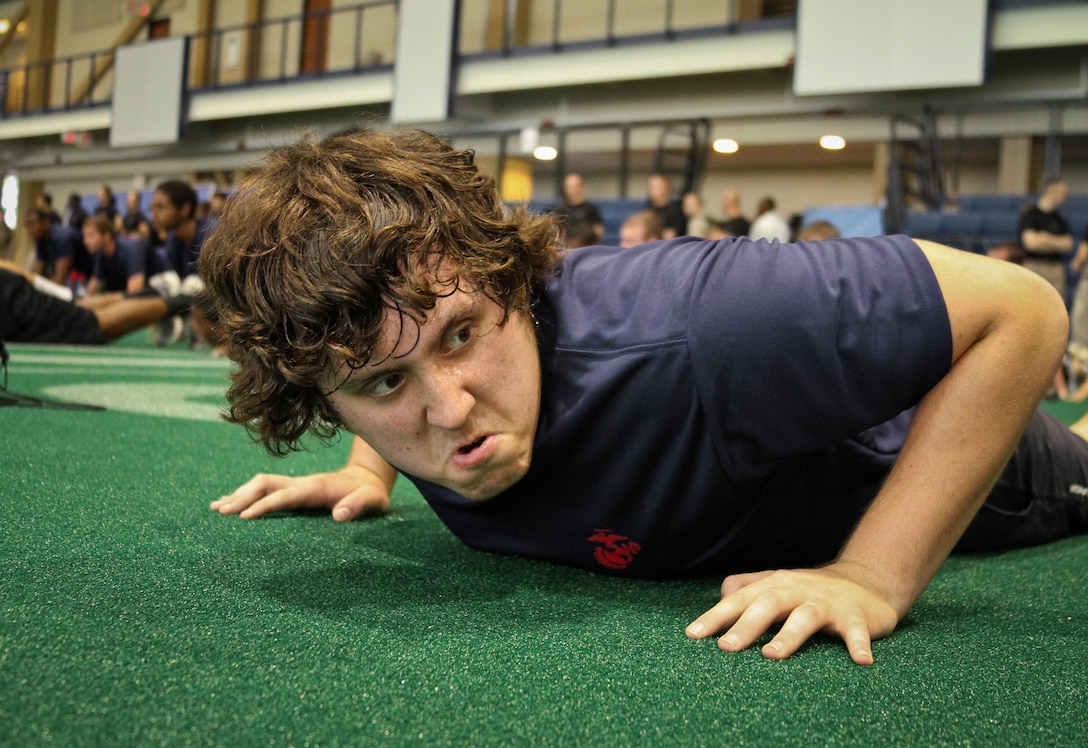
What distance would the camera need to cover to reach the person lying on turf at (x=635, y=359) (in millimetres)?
1073

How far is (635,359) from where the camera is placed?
1.15m

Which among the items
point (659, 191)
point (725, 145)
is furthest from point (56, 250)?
point (725, 145)

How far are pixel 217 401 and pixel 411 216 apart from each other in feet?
9.83

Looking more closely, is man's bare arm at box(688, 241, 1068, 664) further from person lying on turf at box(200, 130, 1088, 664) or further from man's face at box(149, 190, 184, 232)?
man's face at box(149, 190, 184, 232)

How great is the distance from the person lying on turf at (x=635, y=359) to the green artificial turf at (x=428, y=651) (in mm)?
95

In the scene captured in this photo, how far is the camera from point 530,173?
1362 centimetres

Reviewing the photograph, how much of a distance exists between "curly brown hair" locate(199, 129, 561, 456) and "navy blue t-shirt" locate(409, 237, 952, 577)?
0.48 feet

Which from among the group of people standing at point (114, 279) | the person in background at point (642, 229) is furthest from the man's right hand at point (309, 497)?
the person in background at point (642, 229)

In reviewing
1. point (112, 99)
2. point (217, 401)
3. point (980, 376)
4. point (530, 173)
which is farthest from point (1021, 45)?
point (112, 99)

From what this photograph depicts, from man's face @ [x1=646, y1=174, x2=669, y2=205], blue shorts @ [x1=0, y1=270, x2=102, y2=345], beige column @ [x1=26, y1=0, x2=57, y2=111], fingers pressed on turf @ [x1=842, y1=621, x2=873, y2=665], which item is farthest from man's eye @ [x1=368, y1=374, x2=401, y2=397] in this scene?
beige column @ [x1=26, y1=0, x2=57, y2=111]

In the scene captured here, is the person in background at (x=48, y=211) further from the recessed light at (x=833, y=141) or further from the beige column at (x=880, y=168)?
the beige column at (x=880, y=168)

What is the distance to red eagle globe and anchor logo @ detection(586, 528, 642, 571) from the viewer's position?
132 cm

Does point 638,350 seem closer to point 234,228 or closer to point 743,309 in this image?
point 743,309

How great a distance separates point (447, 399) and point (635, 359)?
24cm
